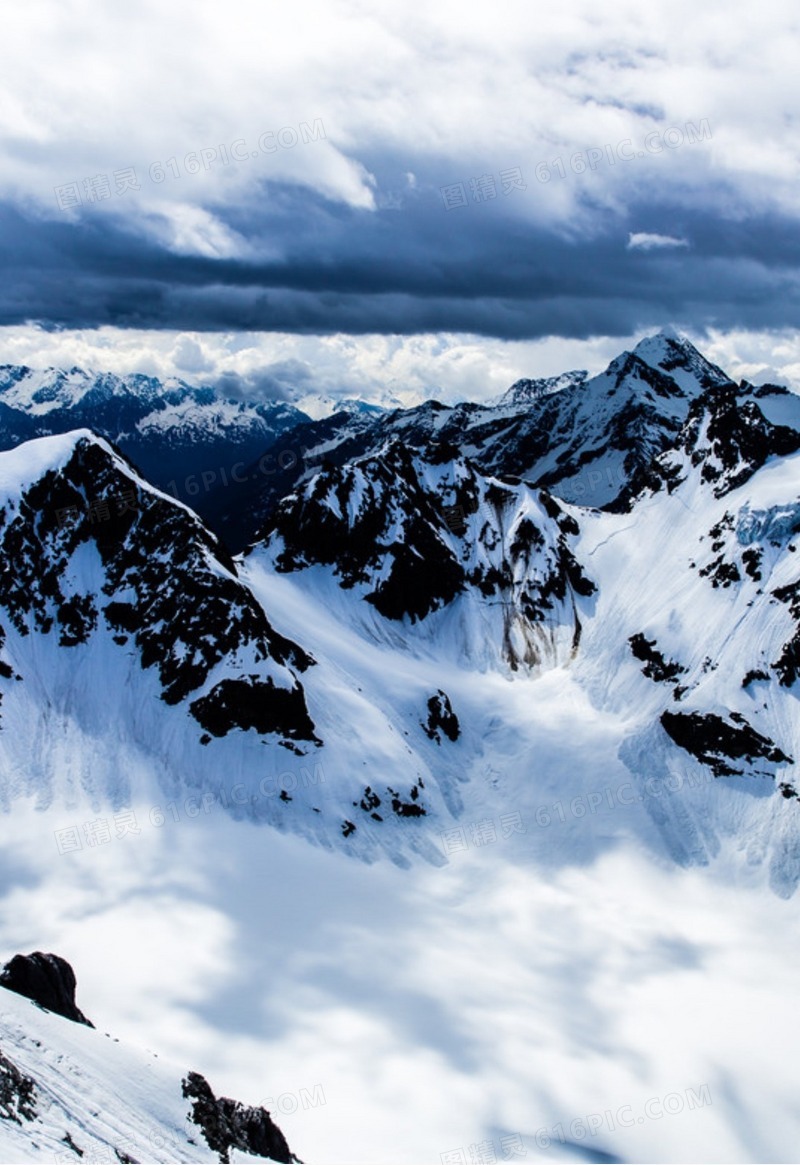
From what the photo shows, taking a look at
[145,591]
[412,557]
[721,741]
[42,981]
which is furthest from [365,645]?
[42,981]

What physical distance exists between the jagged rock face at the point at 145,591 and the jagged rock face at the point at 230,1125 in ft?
246

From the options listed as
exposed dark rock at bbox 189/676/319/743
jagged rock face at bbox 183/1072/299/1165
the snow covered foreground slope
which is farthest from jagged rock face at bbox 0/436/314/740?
the snow covered foreground slope

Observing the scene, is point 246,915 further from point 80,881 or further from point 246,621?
point 246,621

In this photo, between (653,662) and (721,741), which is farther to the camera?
(653,662)

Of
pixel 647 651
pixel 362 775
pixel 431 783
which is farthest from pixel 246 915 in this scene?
pixel 647 651

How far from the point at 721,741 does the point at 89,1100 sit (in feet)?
378

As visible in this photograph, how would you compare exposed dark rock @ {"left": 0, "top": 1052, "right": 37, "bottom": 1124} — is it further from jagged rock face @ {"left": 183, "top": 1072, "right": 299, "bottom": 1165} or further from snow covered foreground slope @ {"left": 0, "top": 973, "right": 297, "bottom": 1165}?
jagged rock face @ {"left": 183, "top": 1072, "right": 299, "bottom": 1165}

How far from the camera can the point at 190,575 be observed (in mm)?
139000

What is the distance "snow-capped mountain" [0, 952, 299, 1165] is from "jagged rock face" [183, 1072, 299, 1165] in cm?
8

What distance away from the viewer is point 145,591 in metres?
142

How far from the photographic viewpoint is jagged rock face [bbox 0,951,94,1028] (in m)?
54.2

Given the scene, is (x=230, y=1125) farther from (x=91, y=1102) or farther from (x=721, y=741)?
(x=721, y=741)

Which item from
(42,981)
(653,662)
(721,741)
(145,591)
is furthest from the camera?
(653,662)

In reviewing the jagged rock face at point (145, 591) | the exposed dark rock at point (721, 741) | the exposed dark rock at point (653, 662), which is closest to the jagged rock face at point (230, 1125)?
the jagged rock face at point (145, 591)
